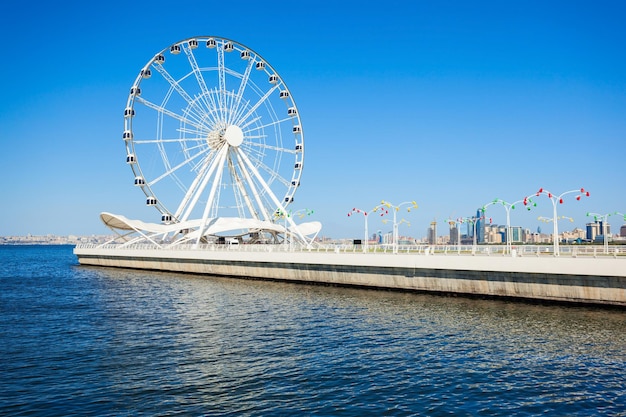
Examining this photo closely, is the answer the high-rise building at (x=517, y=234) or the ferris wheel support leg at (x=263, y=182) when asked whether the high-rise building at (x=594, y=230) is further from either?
the ferris wheel support leg at (x=263, y=182)

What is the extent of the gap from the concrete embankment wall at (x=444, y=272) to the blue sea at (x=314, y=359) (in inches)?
67.3

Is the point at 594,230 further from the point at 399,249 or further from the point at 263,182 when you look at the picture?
the point at 263,182

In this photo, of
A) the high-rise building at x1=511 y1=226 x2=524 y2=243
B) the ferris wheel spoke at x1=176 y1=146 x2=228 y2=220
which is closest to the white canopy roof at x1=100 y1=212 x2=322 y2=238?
the ferris wheel spoke at x1=176 y1=146 x2=228 y2=220

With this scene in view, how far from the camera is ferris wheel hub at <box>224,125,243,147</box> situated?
220 feet

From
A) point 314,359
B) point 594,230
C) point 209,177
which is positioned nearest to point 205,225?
point 209,177

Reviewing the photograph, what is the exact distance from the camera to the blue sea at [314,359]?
1533 centimetres

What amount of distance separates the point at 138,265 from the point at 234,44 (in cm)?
3075

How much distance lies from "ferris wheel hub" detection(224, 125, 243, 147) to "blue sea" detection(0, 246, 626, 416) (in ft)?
113

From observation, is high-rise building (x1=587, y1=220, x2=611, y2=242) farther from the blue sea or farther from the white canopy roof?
the blue sea

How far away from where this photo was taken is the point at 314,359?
20.2 metres

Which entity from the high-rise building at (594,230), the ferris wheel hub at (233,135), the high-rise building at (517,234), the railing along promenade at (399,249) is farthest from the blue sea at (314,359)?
the high-rise building at (517,234)

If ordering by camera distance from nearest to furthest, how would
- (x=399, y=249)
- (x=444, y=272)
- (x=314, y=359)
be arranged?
(x=314, y=359) → (x=444, y=272) → (x=399, y=249)

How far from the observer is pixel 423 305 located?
3438 cm

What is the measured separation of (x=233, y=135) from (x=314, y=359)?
50346 millimetres
